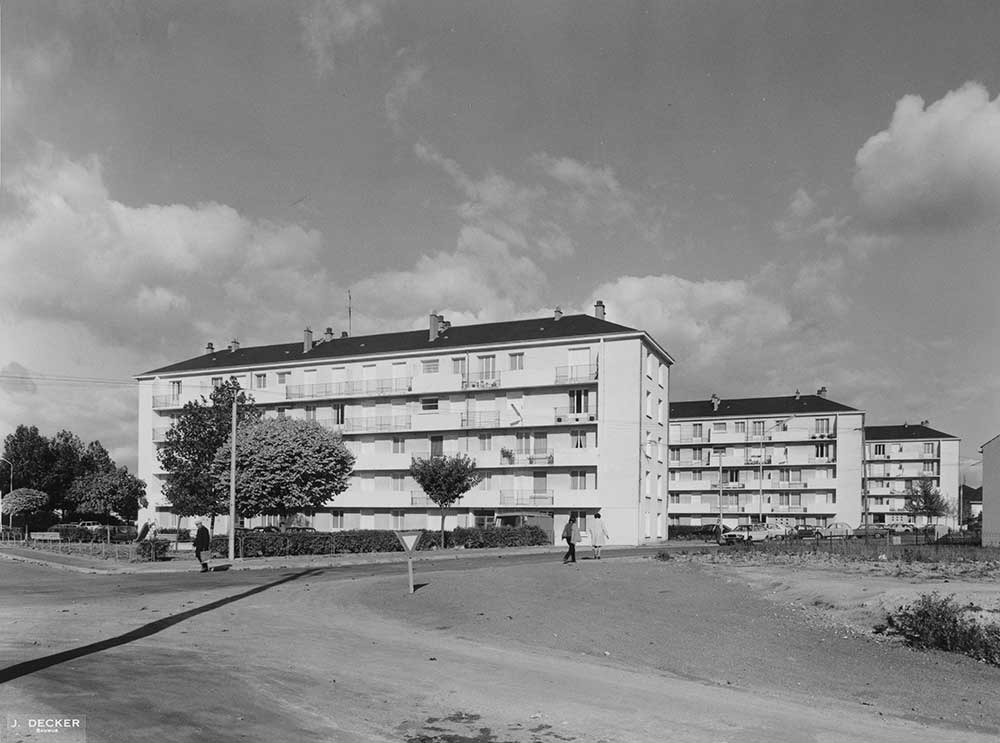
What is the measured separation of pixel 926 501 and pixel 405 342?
57.7 metres

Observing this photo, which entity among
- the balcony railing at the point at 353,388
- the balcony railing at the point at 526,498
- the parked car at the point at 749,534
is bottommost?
the parked car at the point at 749,534

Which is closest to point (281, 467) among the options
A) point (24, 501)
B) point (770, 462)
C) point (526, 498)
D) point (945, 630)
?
point (526, 498)

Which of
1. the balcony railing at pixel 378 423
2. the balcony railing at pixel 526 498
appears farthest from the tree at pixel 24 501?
the balcony railing at pixel 526 498

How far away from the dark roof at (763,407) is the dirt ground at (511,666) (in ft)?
226

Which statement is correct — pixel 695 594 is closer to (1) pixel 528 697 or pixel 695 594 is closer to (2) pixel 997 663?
(2) pixel 997 663

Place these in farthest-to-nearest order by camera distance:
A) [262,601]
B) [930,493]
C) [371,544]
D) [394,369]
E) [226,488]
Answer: [930,493] < [394,369] < [226,488] < [371,544] < [262,601]

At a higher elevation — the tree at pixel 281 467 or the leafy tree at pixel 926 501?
the tree at pixel 281 467

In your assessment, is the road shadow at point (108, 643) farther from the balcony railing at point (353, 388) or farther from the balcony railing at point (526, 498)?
the balcony railing at point (353, 388)

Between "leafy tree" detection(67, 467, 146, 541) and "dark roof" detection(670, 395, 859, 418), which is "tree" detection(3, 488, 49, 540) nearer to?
"leafy tree" detection(67, 467, 146, 541)

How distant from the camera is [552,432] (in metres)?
62.1

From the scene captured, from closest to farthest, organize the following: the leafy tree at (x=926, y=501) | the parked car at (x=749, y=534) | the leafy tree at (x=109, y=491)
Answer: the parked car at (x=749, y=534)
the leafy tree at (x=109, y=491)
the leafy tree at (x=926, y=501)

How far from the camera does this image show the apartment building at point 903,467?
107750 mm

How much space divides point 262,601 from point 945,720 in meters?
14.4

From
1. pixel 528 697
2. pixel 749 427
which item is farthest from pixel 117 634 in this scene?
pixel 749 427
